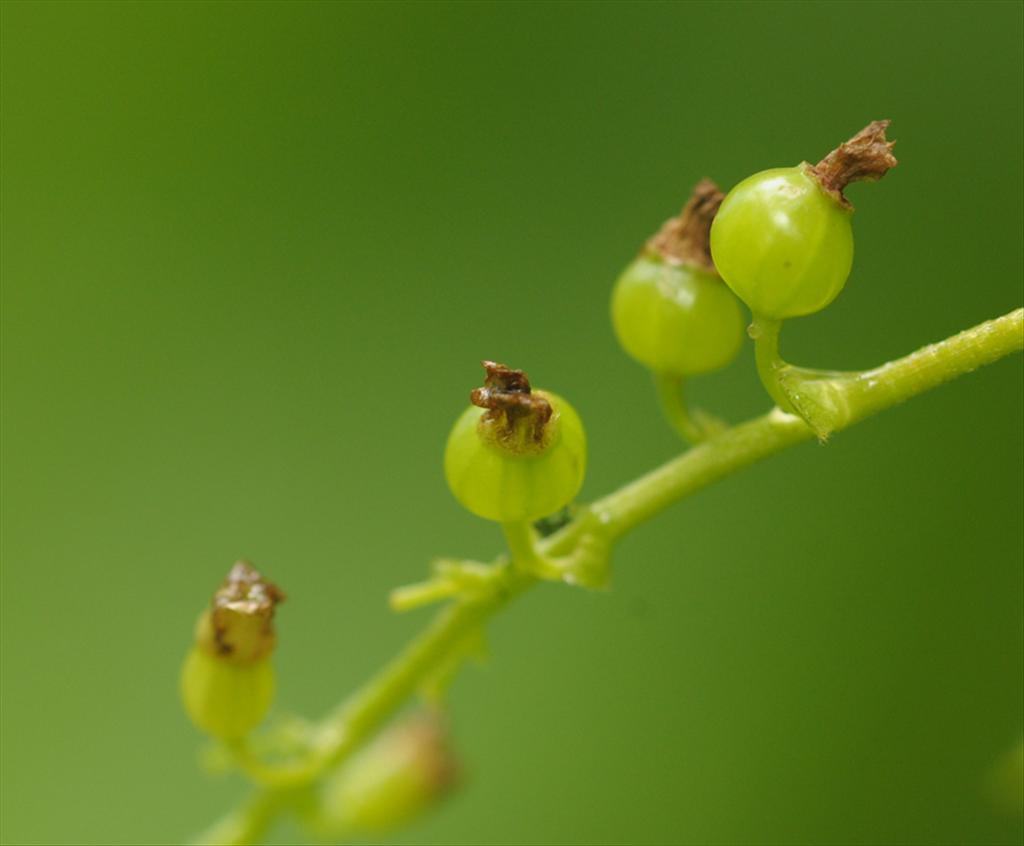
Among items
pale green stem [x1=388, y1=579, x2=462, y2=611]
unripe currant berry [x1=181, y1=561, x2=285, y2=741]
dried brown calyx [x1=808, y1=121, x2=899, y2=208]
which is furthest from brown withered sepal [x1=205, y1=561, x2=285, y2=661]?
dried brown calyx [x1=808, y1=121, x2=899, y2=208]

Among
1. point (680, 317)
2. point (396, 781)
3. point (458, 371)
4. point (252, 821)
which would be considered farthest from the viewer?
point (458, 371)

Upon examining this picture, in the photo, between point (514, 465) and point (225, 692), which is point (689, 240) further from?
point (225, 692)

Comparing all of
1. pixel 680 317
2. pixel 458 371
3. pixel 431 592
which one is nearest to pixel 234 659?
pixel 431 592

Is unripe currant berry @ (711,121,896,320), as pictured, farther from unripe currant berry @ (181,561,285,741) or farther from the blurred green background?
the blurred green background

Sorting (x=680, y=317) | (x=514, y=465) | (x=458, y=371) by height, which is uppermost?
(x=458, y=371)

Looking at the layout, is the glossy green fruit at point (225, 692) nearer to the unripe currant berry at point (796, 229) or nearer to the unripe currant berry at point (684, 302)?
the unripe currant berry at point (684, 302)

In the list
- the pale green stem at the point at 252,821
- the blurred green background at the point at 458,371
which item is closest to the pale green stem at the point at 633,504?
the pale green stem at the point at 252,821
